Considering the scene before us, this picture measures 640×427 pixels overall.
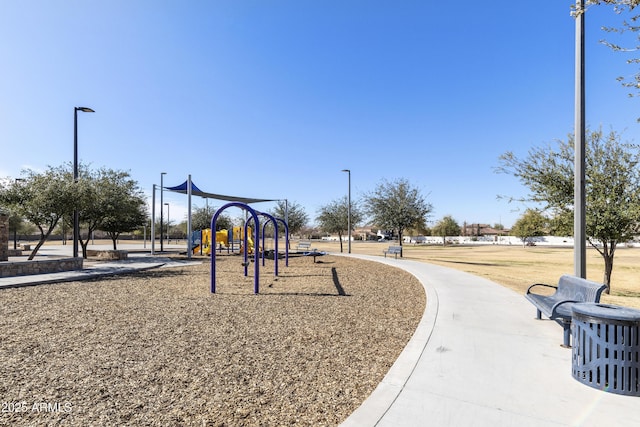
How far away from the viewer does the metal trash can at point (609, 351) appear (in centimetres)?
336

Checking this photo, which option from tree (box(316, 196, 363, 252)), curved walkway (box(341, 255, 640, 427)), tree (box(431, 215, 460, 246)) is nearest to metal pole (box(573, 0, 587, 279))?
curved walkway (box(341, 255, 640, 427))

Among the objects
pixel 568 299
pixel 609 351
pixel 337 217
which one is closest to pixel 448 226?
pixel 337 217

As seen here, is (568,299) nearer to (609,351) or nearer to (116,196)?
(609,351)

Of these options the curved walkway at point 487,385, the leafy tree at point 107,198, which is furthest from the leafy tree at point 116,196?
the curved walkway at point 487,385

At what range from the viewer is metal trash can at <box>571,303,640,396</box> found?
3.36 metres

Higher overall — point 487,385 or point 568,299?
point 568,299

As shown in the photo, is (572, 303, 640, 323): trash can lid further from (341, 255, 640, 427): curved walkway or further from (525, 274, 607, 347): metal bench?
(341, 255, 640, 427): curved walkway

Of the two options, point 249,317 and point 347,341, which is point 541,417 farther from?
point 249,317

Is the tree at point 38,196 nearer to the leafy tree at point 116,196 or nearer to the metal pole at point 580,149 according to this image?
the leafy tree at point 116,196

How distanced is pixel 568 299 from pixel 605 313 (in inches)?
98.1

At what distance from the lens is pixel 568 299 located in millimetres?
5715

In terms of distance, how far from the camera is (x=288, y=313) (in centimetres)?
680

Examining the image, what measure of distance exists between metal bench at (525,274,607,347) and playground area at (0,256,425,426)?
2154 millimetres

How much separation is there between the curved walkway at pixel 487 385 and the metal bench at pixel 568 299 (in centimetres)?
33
